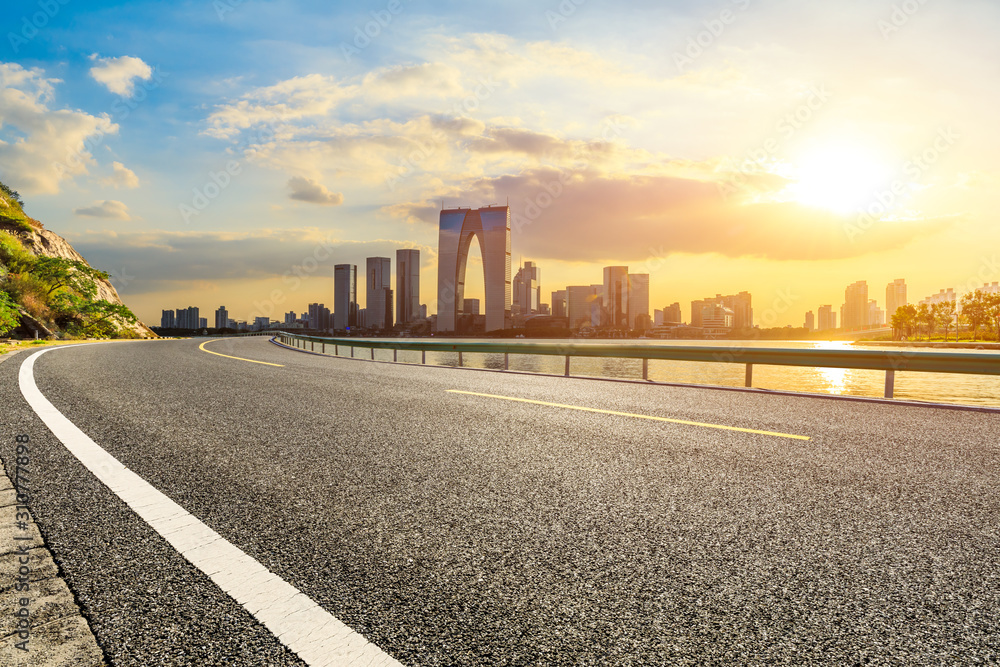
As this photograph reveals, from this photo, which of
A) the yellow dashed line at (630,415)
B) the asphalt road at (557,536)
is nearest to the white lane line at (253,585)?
the asphalt road at (557,536)

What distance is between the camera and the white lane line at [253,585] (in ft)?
6.02

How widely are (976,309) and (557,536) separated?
148 metres

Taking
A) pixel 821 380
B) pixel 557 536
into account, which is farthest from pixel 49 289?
pixel 821 380

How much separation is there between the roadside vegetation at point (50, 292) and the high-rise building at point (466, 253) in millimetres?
108023

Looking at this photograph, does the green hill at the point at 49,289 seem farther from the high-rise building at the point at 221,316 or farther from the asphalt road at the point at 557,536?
the high-rise building at the point at 221,316

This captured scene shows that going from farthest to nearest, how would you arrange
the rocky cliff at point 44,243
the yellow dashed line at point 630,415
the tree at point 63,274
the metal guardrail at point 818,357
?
the rocky cliff at point 44,243
the tree at point 63,274
the metal guardrail at point 818,357
the yellow dashed line at point 630,415

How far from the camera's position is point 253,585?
7.52 feet

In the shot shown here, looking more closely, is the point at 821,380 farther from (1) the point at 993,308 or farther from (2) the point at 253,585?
(1) the point at 993,308

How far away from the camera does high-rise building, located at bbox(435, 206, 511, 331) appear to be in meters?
154

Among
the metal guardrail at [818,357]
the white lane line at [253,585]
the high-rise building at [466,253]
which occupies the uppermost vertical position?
the high-rise building at [466,253]

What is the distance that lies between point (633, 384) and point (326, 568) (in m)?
8.52

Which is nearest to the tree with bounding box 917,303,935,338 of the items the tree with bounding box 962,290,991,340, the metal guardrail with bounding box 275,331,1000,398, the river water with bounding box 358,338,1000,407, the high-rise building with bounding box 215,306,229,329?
the tree with bounding box 962,290,991,340

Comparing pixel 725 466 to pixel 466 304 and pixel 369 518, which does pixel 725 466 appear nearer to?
pixel 369 518

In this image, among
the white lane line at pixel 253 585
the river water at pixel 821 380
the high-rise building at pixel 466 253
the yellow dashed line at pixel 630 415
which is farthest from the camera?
the high-rise building at pixel 466 253
